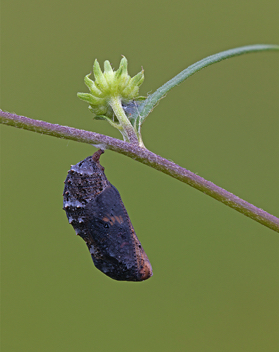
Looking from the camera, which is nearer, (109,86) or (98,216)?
(109,86)

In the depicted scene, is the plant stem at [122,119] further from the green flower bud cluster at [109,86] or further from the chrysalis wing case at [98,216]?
the chrysalis wing case at [98,216]

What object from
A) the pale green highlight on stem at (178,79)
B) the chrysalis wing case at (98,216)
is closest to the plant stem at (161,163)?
the pale green highlight on stem at (178,79)

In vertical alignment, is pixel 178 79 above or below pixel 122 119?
above

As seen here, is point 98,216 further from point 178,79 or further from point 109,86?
point 178,79

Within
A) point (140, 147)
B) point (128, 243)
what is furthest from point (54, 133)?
point (128, 243)

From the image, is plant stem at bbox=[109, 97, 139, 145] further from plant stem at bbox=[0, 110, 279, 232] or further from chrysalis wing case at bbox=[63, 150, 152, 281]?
chrysalis wing case at bbox=[63, 150, 152, 281]

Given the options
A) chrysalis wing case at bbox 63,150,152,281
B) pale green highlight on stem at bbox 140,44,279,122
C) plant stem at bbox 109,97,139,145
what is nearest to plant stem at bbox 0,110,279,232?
plant stem at bbox 109,97,139,145

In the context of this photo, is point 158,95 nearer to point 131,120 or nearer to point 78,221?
point 131,120

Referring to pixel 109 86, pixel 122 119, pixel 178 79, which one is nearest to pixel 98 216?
pixel 122 119
